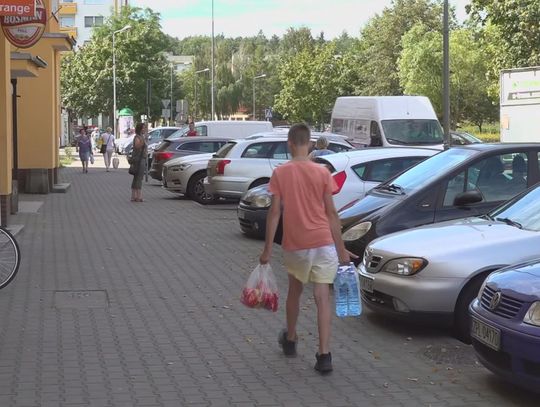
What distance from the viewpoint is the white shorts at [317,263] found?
6164mm

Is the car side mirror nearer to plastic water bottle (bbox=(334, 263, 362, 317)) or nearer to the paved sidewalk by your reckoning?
the paved sidewalk

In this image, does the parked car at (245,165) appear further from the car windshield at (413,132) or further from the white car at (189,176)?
the car windshield at (413,132)

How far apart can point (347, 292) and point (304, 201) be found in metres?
0.74

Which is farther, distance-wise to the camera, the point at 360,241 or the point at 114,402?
the point at 360,241

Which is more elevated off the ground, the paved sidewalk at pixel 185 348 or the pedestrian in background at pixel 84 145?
the pedestrian in background at pixel 84 145

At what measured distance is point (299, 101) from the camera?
243ft

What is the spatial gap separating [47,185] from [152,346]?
1677 centimetres

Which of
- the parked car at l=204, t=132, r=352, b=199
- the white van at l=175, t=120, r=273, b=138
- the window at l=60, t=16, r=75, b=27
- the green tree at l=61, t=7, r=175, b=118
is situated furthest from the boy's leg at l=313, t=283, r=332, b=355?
the window at l=60, t=16, r=75, b=27

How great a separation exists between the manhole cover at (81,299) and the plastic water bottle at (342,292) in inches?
123

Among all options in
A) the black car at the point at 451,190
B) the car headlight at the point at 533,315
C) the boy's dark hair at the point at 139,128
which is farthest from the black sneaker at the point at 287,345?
the boy's dark hair at the point at 139,128

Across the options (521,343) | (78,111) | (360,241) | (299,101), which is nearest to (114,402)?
(521,343)

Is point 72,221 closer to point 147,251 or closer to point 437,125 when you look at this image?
point 147,251

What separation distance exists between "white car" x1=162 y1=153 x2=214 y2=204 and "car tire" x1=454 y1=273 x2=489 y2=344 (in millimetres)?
14134

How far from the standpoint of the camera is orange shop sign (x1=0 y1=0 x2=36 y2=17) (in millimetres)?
12718
